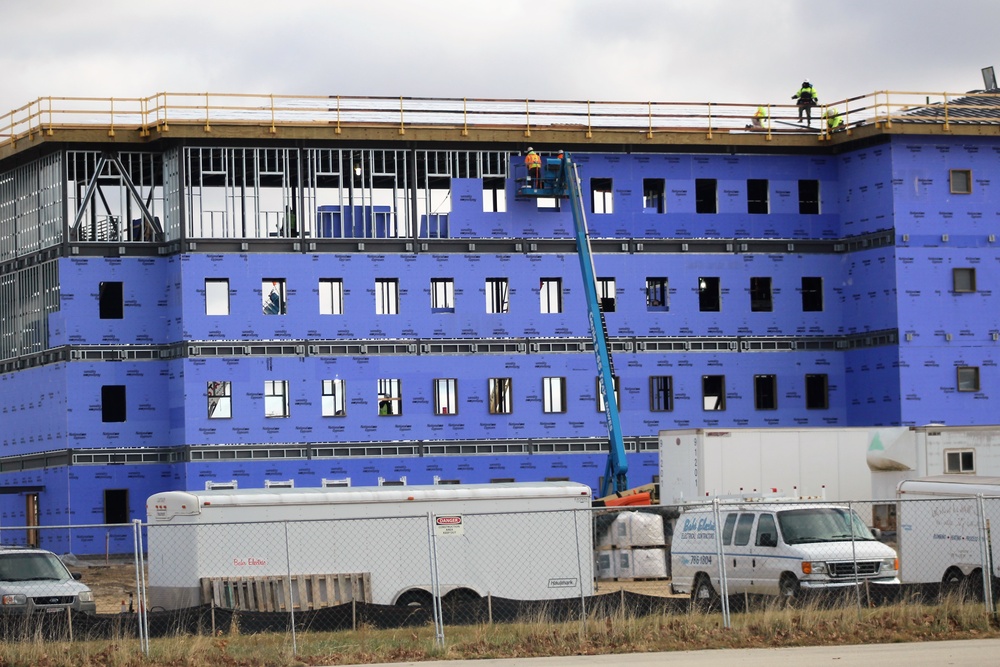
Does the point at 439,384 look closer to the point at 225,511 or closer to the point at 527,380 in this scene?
the point at 527,380

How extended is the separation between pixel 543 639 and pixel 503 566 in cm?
944

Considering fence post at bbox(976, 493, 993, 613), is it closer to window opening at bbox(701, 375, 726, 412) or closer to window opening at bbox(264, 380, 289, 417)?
window opening at bbox(701, 375, 726, 412)

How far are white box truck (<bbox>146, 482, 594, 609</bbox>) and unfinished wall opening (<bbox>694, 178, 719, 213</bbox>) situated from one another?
27235 millimetres

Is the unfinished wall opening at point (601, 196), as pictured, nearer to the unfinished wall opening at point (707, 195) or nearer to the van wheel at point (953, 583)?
the unfinished wall opening at point (707, 195)

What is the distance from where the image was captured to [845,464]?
159 ft

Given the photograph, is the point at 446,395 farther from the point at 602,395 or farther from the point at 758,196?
the point at 758,196

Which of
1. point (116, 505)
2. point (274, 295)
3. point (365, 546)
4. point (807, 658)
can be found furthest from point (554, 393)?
point (807, 658)

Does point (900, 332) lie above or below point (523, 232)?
below

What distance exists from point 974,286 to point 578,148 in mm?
14847

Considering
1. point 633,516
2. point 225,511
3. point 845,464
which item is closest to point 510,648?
point 225,511

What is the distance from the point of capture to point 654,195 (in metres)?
59.2

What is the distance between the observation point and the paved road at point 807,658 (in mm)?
21750

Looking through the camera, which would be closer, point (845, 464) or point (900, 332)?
point (845, 464)

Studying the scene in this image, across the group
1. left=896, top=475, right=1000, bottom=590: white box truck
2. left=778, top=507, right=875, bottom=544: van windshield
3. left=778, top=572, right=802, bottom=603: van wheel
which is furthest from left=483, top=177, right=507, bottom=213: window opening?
left=778, top=572, right=802, bottom=603: van wheel
